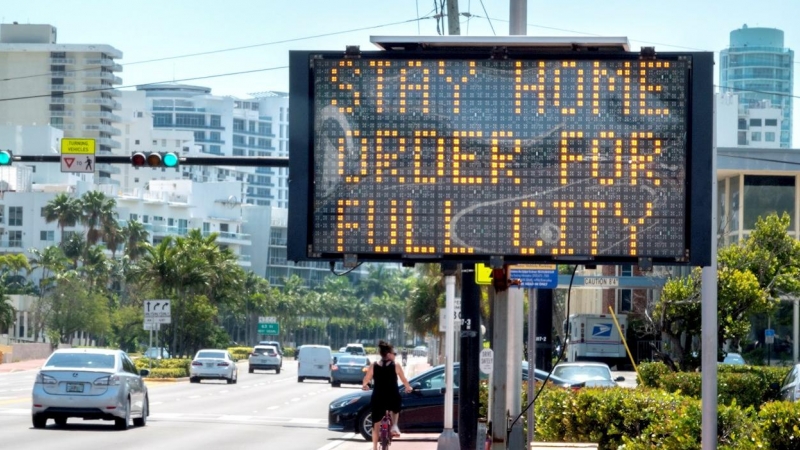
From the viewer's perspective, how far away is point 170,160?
25141 millimetres

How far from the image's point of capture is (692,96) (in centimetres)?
965

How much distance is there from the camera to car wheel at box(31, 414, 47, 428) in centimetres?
2408

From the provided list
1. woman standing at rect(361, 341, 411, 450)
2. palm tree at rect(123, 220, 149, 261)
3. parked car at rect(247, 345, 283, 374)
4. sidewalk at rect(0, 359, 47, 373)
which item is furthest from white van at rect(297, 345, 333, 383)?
palm tree at rect(123, 220, 149, 261)

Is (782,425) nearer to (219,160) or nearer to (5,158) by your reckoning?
(219,160)

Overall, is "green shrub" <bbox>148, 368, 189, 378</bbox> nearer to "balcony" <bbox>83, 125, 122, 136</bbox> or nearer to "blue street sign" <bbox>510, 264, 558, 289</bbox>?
"blue street sign" <bbox>510, 264, 558, 289</bbox>

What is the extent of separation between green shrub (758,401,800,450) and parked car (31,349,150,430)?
603 inches

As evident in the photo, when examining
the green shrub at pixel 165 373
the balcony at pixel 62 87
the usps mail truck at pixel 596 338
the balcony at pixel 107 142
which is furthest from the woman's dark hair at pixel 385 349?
the balcony at pixel 107 142

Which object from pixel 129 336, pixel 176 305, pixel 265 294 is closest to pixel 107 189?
pixel 265 294

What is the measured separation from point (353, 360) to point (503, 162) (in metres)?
50.7

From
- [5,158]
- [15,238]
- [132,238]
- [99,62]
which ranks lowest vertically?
[15,238]

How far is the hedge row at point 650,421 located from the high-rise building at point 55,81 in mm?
162695

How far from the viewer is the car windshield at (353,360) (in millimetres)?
59144

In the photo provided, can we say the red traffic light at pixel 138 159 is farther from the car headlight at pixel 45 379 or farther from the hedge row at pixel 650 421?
the hedge row at pixel 650 421

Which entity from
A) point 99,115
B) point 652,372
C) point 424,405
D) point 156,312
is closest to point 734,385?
point 652,372
